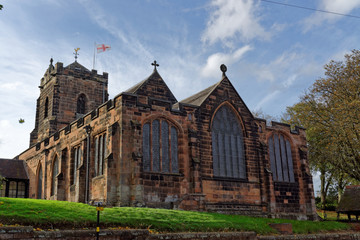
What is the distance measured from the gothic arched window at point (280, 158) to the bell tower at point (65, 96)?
20.7 m

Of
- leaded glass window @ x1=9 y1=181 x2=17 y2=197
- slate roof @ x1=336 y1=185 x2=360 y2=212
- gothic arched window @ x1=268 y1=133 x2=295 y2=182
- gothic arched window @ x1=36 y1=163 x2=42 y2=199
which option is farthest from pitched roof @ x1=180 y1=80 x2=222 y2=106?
leaded glass window @ x1=9 y1=181 x2=17 y2=197

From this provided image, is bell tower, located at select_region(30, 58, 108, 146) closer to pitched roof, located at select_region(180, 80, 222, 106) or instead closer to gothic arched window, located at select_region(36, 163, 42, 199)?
gothic arched window, located at select_region(36, 163, 42, 199)

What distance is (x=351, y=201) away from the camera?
104 ft

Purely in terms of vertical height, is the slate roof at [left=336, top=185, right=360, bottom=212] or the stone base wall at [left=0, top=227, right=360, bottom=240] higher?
the slate roof at [left=336, top=185, right=360, bottom=212]

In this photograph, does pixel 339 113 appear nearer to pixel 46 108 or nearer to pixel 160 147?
pixel 160 147

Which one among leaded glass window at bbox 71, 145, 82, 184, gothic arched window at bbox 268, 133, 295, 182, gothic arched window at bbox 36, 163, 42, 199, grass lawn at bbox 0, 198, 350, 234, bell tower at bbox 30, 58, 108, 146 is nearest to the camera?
grass lawn at bbox 0, 198, 350, 234

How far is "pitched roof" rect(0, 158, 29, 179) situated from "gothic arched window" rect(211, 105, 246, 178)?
777 inches

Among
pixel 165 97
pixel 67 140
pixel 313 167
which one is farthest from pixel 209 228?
pixel 313 167

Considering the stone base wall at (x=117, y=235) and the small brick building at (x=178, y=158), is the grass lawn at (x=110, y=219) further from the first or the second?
the small brick building at (x=178, y=158)

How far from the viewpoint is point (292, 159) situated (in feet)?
106

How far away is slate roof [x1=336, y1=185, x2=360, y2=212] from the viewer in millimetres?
31097

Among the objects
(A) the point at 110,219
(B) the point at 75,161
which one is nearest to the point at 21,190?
(B) the point at 75,161

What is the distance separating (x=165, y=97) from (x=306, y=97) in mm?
16742

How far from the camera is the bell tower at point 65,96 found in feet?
134
